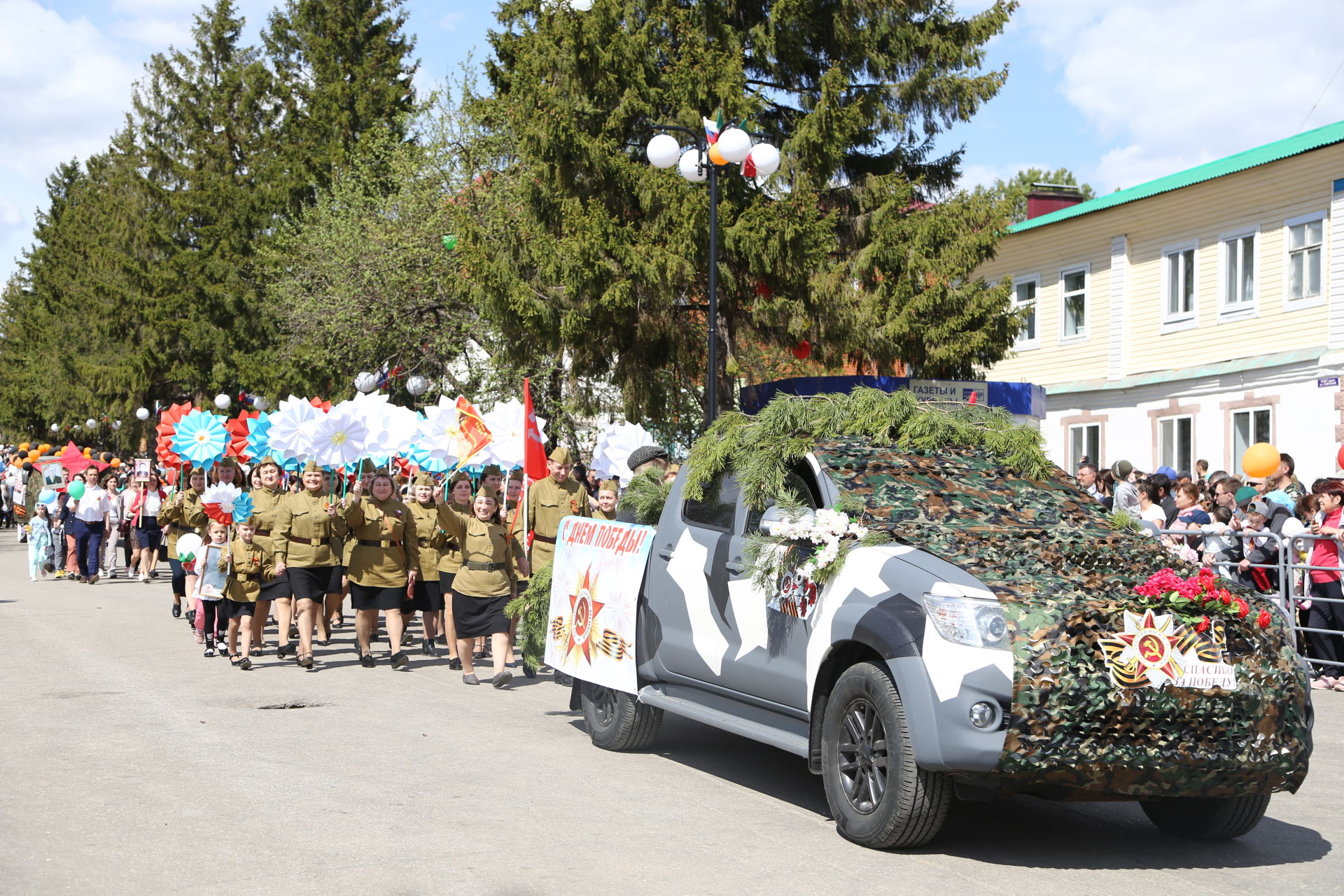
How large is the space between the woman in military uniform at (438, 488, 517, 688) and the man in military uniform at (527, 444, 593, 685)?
28.2 inches

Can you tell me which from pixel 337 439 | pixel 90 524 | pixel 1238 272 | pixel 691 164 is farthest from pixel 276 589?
pixel 1238 272

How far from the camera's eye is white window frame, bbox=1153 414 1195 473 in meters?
26.2

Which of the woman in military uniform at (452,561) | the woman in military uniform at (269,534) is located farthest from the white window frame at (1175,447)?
the woman in military uniform at (269,534)

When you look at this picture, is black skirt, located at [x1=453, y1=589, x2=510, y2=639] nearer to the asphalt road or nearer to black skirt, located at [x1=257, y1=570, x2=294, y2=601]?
the asphalt road

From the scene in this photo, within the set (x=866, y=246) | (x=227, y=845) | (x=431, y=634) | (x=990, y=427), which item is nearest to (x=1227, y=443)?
(x=866, y=246)

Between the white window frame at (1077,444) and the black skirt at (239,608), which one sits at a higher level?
the white window frame at (1077,444)

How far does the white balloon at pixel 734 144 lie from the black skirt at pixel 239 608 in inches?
275

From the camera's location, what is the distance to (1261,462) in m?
17.3

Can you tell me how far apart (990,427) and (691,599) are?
6.40 feet

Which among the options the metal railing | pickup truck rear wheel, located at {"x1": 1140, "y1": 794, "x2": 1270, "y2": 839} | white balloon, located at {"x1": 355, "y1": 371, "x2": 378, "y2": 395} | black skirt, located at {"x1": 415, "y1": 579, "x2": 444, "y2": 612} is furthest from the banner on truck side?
white balloon, located at {"x1": 355, "y1": 371, "x2": 378, "y2": 395}

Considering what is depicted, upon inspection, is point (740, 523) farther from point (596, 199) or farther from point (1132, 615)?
point (596, 199)

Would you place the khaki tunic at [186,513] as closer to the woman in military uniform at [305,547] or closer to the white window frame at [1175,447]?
the woman in military uniform at [305,547]

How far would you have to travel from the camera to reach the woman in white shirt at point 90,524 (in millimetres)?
24047

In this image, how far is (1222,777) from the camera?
20.1ft
